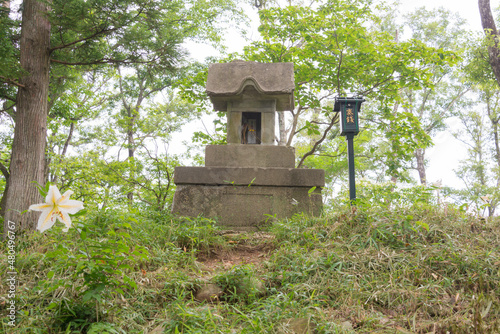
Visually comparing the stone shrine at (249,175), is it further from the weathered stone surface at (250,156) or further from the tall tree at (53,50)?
the tall tree at (53,50)

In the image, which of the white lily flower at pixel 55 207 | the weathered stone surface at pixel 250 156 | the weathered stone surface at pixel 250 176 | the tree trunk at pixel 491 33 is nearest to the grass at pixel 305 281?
the white lily flower at pixel 55 207

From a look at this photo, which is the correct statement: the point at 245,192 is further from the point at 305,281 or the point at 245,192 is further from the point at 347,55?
the point at 347,55

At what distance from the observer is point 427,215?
312cm

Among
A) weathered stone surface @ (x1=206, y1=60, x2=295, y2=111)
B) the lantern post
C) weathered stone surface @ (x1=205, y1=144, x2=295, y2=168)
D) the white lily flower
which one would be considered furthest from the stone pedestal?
the white lily flower

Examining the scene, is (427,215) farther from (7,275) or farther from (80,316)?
(7,275)

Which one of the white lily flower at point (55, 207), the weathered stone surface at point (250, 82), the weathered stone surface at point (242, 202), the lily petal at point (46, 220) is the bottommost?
the weathered stone surface at point (242, 202)

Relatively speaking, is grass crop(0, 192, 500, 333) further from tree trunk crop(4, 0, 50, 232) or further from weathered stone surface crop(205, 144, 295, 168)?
weathered stone surface crop(205, 144, 295, 168)

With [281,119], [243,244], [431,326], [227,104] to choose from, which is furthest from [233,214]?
[281,119]

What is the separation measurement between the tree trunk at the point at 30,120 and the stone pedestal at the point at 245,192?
5.61ft

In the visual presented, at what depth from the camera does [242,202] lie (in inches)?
182

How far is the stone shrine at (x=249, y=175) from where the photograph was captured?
181 inches

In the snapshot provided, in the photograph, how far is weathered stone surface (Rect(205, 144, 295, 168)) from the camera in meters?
4.95

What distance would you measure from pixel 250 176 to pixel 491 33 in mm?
6872

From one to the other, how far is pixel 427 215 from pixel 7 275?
354 centimetres
